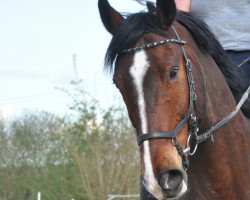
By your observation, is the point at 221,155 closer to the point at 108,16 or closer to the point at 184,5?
the point at 108,16

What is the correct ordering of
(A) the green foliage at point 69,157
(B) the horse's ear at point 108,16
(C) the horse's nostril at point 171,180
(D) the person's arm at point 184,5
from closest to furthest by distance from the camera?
(C) the horse's nostril at point 171,180 → (B) the horse's ear at point 108,16 → (D) the person's arm at point 184,5 → (A) the green foliage at point 69,157

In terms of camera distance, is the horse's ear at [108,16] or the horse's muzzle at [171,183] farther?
the horse's ear at [108,16]

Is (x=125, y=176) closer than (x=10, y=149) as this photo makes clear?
Yes

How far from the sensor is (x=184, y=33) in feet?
14.0

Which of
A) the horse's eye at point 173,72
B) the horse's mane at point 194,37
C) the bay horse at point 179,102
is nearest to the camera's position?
the bay horse at point 179,102

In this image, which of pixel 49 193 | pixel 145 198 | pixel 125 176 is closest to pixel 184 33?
pixel 145 198

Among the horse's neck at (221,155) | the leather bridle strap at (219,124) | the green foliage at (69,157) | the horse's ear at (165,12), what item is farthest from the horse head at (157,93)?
the green foliage at (69,157)

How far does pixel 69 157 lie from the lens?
89.7 feet

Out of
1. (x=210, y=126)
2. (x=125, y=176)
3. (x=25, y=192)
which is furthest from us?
(x=25, y=192)

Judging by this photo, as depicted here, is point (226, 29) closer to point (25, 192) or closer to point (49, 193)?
point (49, 193)

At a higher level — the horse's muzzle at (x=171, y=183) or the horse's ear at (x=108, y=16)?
the horse's ear at (x=108, y=16)

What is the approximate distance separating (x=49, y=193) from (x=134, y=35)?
23959 millimetres

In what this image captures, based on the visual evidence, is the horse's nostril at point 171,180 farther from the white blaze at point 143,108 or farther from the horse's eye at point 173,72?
the horse's eye at point 173,72

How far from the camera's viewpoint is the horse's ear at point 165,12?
13.2ft
